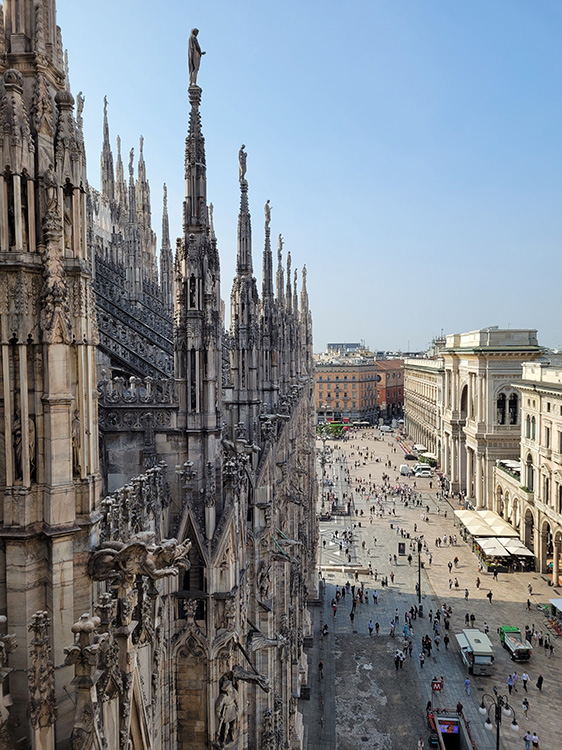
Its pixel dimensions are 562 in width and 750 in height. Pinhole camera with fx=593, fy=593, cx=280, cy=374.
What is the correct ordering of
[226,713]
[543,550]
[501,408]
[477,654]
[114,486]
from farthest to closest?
[501,408] < [543,550] < [477,654] < [114,486] < [226,713]

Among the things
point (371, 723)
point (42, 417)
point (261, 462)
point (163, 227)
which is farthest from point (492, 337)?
point (42, 417)

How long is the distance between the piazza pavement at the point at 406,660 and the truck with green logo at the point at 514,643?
0.37m

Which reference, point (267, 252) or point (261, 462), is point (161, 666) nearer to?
point (261, 462)

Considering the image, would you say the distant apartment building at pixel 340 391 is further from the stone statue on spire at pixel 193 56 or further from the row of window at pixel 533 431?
the stone statue on spire at pixel 193 56

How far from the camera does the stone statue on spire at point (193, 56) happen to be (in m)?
11.7

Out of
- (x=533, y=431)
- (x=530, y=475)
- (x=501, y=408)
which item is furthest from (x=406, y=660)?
(x=501, y=408)

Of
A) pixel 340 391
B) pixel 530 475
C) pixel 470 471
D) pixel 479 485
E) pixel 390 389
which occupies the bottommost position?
pixel 479 485

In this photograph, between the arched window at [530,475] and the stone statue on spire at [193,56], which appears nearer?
the stone statue on spire at [193,56]

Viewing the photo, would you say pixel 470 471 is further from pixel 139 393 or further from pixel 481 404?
pixel 139 393

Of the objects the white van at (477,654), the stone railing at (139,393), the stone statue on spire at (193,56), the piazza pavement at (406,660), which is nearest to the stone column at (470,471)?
the piazza pavement at (406,660)

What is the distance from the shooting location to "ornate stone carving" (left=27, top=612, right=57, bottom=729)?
4.50 metres

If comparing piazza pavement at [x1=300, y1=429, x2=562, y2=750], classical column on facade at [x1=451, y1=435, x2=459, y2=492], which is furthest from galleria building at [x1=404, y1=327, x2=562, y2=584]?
piazza pavement at [x1=300, y1=429, x2=562, y2=750]

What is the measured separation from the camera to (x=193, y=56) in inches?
466

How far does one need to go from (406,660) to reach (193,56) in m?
28.6
